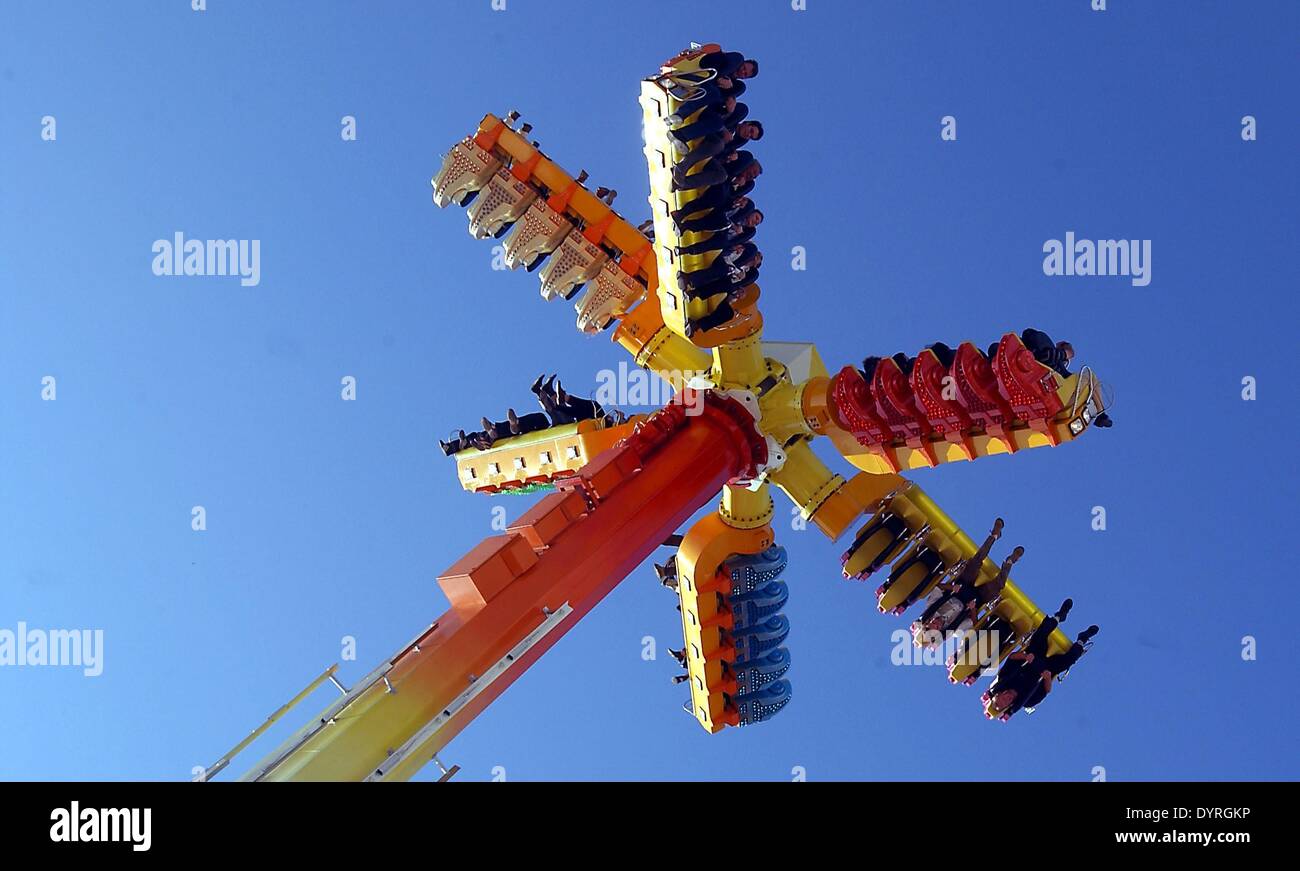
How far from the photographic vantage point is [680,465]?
21.8m

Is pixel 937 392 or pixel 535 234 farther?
pixel 535 234

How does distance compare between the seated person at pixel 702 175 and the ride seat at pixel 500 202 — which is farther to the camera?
the ride seat at pixel 500 202

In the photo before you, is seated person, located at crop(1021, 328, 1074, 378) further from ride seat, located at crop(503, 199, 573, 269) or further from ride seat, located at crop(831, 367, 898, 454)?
ride seat, located at crop(503, 199, 573, 269)

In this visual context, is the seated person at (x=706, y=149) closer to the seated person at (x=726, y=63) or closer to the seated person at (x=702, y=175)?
the seated person at (x=702, y=175)

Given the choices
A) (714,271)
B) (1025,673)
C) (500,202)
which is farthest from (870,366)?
(500,202)

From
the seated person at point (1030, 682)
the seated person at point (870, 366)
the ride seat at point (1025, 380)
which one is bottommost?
the seated person at point (1030, 682)

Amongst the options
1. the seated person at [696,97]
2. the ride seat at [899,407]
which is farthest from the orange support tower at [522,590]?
the seated person at [696,97]

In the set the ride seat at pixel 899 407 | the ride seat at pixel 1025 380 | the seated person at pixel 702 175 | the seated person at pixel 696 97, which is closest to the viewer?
the ride seat at pixel 1025 380

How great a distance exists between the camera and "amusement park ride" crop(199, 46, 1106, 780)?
1781cm

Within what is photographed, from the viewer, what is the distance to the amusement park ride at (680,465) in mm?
17812

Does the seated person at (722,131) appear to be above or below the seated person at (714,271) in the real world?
above

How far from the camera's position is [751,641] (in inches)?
968

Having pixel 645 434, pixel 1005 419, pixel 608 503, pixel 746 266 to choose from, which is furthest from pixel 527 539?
pixel 1005 419

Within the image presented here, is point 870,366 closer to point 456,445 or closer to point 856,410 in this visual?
point 856,410
